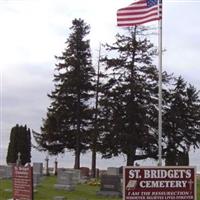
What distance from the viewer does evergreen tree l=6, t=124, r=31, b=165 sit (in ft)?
159

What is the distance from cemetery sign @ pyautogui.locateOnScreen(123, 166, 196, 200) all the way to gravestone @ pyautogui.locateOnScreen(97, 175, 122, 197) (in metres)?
14.5

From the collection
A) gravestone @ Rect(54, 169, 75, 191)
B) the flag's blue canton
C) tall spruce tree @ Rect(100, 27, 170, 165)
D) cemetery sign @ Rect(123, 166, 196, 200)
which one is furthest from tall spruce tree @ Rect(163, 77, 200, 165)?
cemetery sign @ Rect(123, 166, 196, 200)

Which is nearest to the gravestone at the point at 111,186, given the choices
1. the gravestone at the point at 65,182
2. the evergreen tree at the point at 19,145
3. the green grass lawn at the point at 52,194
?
the green grass lawn at the point at 52,194

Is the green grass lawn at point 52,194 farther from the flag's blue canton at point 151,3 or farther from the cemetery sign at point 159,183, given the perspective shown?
the cemetery sign at point 159,183

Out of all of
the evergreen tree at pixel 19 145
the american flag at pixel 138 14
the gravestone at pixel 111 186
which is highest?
the american flag at pixel 138 14

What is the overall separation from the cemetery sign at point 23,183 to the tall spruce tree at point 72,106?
34256 mm

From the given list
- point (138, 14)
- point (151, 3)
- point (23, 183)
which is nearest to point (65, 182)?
point (138, 14)

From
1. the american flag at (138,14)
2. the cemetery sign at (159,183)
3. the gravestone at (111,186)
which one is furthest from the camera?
the gravestone at (111,186)

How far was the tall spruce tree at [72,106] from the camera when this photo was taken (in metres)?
52.4

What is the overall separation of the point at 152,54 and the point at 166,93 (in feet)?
15.2

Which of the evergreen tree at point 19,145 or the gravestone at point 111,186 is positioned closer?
the gravestone at point 111,186

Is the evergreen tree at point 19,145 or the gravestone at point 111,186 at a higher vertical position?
the evergreen tree at point 19,145

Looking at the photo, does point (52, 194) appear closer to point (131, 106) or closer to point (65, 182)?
point (65, 182)

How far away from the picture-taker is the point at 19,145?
48.8m
